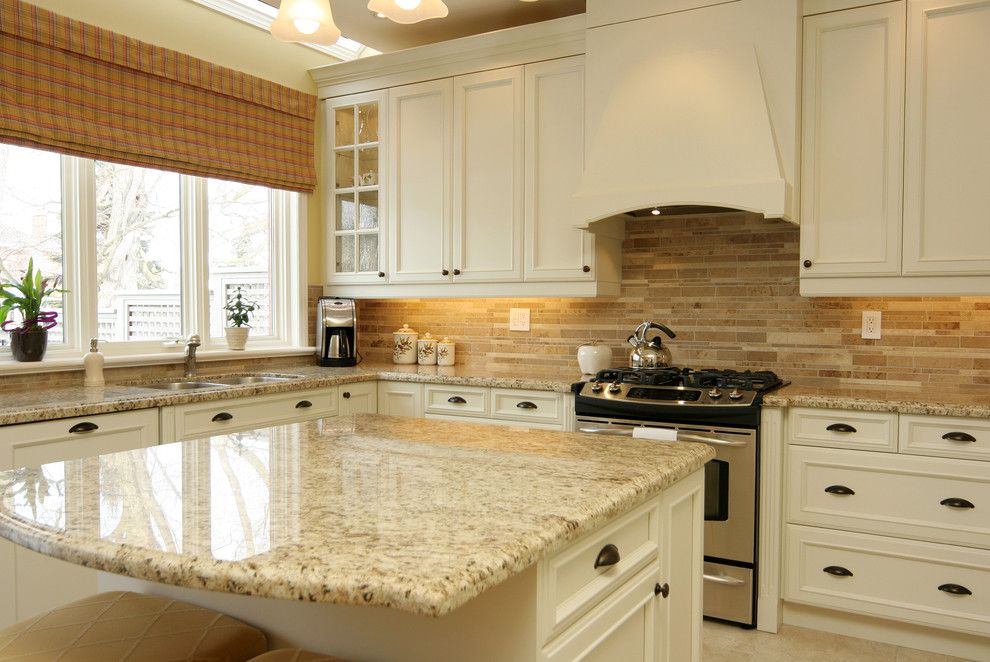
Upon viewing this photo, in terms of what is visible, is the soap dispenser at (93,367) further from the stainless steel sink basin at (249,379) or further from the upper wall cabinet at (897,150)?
the upper wall cabinet at (897,150)

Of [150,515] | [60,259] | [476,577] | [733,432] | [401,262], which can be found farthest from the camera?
[401,262]

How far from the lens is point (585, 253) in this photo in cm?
369

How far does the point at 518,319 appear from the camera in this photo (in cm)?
431

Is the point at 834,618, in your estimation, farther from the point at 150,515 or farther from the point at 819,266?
the point at 150,515

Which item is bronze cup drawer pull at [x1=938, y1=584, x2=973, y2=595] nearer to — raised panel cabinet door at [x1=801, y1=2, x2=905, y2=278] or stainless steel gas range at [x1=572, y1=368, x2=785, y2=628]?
stainless steel gas range at [x1=572, y1=368, x2=785, y2=628]

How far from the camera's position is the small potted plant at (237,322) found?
4.06 meters

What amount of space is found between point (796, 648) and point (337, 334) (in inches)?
109

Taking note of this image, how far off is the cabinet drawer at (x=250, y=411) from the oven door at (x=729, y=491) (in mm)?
1657

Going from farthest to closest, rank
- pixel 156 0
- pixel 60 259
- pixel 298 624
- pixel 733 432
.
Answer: pixel 156 0
pixel 60 259
pixel 733 432
pixel 298 624

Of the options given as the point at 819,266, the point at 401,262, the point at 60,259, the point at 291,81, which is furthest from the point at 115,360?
the point at 819,266

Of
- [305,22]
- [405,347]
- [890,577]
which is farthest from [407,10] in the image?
[890,577]

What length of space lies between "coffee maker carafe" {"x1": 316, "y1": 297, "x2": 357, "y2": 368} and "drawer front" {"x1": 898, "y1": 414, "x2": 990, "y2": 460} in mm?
2781

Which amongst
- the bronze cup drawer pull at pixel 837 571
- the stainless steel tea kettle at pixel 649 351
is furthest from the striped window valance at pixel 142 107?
the bronze cup drawer pull at pixel 837 571

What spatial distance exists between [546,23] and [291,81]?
5.07 feet
